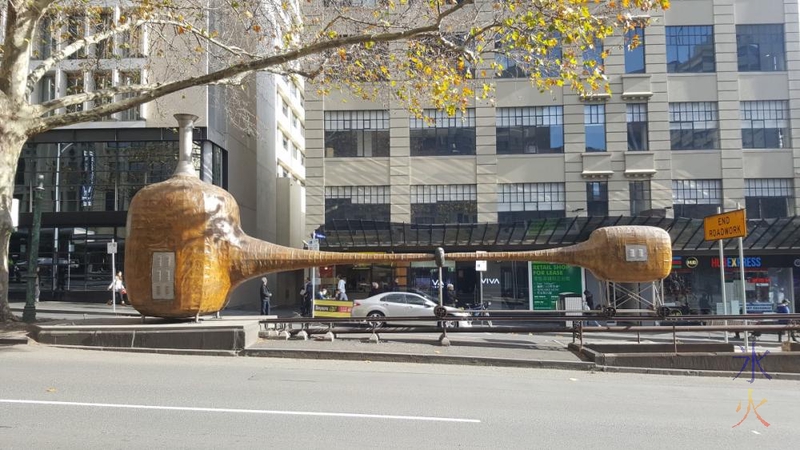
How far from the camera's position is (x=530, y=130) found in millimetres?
30250

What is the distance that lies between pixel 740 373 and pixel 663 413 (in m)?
5.27

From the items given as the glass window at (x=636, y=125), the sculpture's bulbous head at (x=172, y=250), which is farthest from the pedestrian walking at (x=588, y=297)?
the sculpture's bulbous head at (x=172, y=250)

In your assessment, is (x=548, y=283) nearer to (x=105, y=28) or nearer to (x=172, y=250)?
(x=172, y=250)

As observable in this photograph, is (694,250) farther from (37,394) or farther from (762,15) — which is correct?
(37,394)

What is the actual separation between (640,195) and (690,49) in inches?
296

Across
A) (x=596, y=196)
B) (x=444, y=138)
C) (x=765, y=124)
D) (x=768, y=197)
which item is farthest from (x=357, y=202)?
(x=765, y=124)

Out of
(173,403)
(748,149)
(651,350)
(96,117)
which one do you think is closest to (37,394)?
(173,403)

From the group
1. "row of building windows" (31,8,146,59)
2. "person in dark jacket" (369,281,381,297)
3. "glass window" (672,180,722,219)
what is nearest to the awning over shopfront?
"person in dark jacket" (369,281,381,297)

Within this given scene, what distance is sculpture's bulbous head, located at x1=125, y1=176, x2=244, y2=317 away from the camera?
11.9 meters

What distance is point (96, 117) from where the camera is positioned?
13.5m

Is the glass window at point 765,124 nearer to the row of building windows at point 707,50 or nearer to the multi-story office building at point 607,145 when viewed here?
the multi-story office building at point 607,145

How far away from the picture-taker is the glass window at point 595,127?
30031mm

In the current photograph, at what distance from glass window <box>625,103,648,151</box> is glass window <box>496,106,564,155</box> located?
128 inches

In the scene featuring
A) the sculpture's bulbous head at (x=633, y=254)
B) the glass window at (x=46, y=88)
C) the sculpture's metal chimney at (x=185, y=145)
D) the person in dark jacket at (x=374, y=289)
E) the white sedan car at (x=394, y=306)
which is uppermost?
the glass window at (x=46, y=88)
